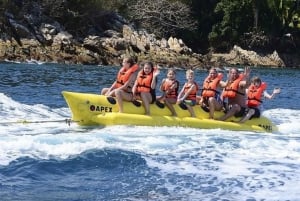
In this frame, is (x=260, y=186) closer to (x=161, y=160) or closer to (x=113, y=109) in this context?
(x=161, y=160)

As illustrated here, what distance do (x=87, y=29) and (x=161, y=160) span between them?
36.0 meters

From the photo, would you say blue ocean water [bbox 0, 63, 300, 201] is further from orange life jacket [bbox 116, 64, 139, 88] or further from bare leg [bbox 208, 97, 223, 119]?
orange life jacket [bbox 116, 64, 139, 88]

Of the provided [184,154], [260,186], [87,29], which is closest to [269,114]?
[184,154]

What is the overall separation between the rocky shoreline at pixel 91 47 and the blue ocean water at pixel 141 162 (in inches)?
917

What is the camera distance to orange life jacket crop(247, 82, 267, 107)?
13.1 metres

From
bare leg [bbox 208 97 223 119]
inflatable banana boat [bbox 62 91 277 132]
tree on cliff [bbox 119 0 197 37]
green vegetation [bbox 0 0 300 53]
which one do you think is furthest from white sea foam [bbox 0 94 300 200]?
tree on cliff [bbox 119 0 197 37]

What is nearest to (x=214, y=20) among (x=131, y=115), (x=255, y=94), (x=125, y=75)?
(x=255, y=94)

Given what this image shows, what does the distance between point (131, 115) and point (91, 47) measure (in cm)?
2689

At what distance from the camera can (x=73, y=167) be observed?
8.38 meters

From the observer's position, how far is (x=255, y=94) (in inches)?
519

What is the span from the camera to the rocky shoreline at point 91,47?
36375 millimetres

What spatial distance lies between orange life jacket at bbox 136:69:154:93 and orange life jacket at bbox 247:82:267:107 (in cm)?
240

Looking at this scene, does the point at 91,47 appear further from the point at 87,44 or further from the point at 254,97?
the point at 254,97

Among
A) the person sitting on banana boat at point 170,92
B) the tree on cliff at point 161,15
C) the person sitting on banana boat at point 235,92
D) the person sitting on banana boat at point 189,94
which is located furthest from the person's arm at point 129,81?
the tree on cliff at point 161,15
